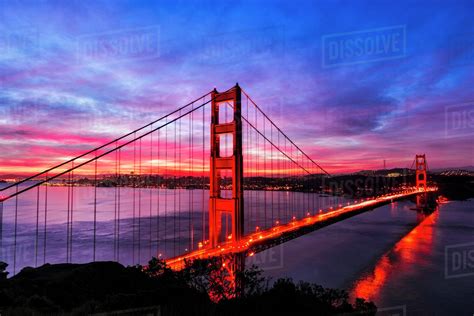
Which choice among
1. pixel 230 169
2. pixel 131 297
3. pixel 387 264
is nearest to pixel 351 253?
pixel 387 264

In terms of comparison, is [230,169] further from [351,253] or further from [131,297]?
[351,253]

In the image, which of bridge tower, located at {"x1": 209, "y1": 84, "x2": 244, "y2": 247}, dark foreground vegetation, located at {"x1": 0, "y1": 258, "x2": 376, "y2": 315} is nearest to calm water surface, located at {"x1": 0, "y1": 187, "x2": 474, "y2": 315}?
dark foreground vegetation, located at {"x1": 0, "y1": 258, "x2": 376, "y2": 315}

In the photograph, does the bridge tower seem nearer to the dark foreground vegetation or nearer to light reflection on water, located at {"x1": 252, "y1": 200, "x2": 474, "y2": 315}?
the dark foreground vegetation

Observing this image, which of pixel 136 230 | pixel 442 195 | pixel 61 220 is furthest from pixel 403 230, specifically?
pixel 442 195

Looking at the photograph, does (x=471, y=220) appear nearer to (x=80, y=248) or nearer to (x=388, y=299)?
(x=388, y=299)

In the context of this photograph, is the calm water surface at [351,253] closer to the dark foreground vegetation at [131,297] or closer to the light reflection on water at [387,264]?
the light reflection on water at [387,264]

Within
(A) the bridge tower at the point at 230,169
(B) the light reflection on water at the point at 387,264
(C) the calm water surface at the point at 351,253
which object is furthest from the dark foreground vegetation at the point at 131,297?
(B) the light reflection on water at the point at 387,264
